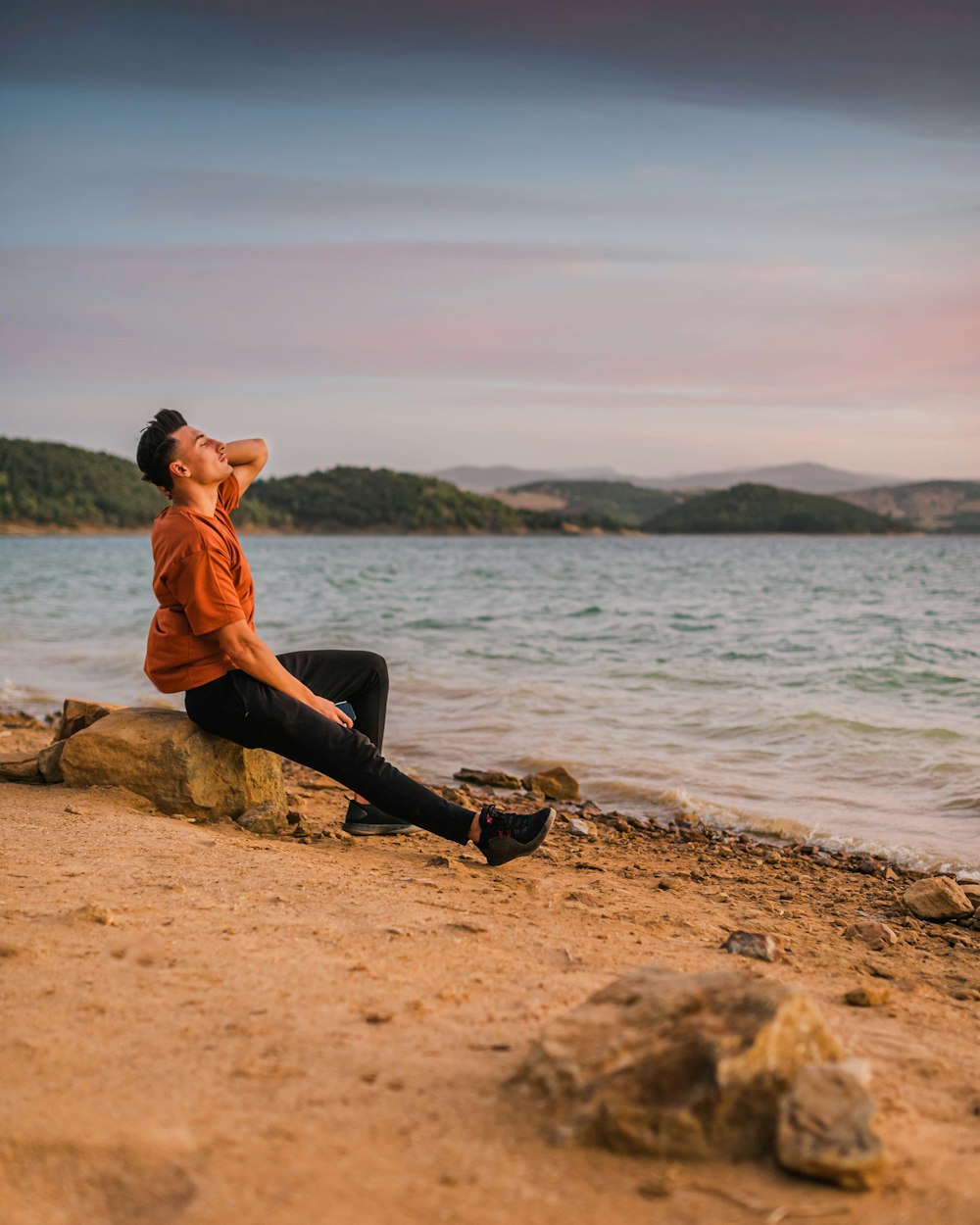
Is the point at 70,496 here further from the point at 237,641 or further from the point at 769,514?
the point at 237,641

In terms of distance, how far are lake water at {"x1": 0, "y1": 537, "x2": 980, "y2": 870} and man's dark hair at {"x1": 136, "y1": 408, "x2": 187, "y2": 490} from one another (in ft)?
13.1

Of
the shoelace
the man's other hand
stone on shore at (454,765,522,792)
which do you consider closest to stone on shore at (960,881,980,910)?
the shoelace

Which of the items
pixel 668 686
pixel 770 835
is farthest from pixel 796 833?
pixel 668 686

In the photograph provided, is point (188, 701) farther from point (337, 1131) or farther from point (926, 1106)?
point (926, 1106)

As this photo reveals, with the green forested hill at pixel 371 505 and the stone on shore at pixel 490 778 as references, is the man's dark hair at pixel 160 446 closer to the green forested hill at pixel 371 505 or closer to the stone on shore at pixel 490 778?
the stone on shore at pixel 490 778

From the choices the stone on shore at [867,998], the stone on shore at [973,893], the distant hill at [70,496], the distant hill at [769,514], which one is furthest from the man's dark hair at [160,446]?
the distant hill at [769,514]

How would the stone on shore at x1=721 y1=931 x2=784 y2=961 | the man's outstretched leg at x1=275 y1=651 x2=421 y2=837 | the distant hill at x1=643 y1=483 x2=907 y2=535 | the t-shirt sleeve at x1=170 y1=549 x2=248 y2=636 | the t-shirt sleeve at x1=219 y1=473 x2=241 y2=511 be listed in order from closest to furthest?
the stone on shore at x1=721 y1=931 x2=784 y2=961 → the t-shirt sleeve at x1=170 y1=549 x2=248 y2=636 → the t-shirt sleeve at x1=219 y1=473 x2=241 y2=511 → the man's outstretched leg at x1=275 y1=651 x2=421 y2=837 → the distant hill at x1=643 y1=483 x2=907 y2=535

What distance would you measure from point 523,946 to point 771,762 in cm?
531

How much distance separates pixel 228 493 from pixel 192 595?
904mm

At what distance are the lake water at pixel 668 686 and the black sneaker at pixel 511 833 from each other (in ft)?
7.90

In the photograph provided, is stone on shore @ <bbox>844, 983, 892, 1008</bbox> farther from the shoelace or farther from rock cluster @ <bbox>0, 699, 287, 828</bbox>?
rock cluster @ <bbox>0, 699, 287, 828</bbox>

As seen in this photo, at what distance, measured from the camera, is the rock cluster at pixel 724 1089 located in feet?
6.93

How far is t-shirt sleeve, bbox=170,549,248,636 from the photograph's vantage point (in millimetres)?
4684

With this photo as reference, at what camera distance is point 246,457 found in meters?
5.62
